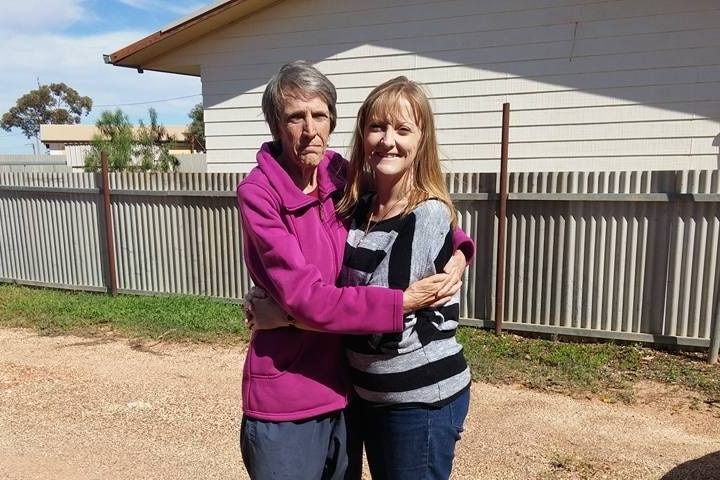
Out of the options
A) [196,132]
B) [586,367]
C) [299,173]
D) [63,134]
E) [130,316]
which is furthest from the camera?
[63,134]

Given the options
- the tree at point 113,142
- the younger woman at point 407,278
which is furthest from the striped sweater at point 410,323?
the tree at point 113,142

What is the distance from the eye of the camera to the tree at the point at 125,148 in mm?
17434

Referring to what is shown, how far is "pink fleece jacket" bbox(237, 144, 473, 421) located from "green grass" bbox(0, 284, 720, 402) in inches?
124

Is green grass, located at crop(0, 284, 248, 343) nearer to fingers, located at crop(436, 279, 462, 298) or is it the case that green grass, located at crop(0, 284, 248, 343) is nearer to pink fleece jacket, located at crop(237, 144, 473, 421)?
pink fleece jacket, located at crop(237, 144, 473, 421)

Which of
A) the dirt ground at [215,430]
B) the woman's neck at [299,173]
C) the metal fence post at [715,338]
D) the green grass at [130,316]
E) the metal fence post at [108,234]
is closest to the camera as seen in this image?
the woman's neck at [299,173]

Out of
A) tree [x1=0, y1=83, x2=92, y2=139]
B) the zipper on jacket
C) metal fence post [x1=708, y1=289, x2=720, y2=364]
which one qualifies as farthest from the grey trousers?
tree [x1=0, y1=83, x2=92, y2=139]

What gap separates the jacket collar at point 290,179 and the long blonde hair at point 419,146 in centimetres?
7

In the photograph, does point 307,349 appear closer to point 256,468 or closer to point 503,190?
point 256,468

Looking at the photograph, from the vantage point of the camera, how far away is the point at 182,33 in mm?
7555

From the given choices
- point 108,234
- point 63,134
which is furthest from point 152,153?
point 63,134

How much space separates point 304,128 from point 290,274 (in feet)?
1.46

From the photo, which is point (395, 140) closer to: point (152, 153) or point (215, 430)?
point (215, 430)

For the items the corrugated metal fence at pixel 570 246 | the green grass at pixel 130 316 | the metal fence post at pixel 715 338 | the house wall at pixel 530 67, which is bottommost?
the green grass at pixel 130 316

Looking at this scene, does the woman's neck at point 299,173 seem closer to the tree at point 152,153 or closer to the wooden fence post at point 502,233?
the wooden fence post at point 502,233
